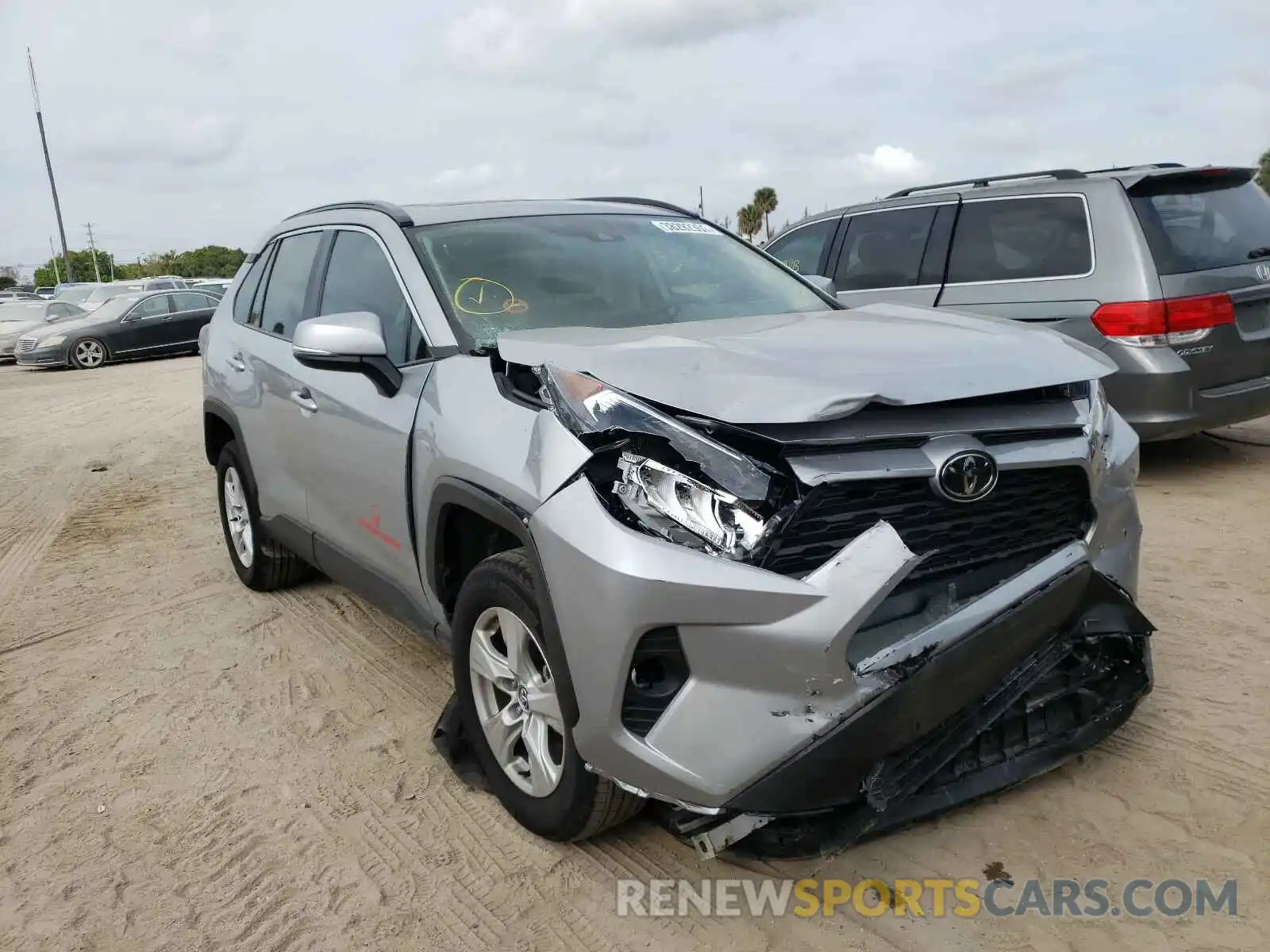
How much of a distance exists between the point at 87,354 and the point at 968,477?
19969mm

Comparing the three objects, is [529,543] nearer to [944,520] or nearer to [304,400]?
[944,520]

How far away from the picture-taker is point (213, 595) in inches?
201

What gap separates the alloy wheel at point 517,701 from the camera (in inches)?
103

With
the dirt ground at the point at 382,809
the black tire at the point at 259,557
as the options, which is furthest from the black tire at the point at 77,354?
the black tire at the point at 259,557

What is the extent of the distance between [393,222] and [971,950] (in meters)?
2.90

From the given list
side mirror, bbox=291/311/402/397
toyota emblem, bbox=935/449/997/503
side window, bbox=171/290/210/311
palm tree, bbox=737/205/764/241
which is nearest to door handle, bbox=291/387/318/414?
side mirror, bbox=291/311/402/397

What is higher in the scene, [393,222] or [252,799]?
[393,222]

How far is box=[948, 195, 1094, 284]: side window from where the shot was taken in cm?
597

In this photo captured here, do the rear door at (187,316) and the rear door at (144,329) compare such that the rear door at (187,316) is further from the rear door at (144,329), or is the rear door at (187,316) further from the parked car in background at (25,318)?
the parked car in background at (25,318)

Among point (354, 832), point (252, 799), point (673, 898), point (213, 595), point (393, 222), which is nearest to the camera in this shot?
point (673, 898)

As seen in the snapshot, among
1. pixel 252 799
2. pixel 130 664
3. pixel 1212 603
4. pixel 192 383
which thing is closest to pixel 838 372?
pixel 252 799

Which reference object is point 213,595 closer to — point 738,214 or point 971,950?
point 971,950

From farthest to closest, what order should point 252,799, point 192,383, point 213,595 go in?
1. point 192,383
2. point 213,595
3. point 252,799

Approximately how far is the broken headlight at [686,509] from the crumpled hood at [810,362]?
0.16 metres
